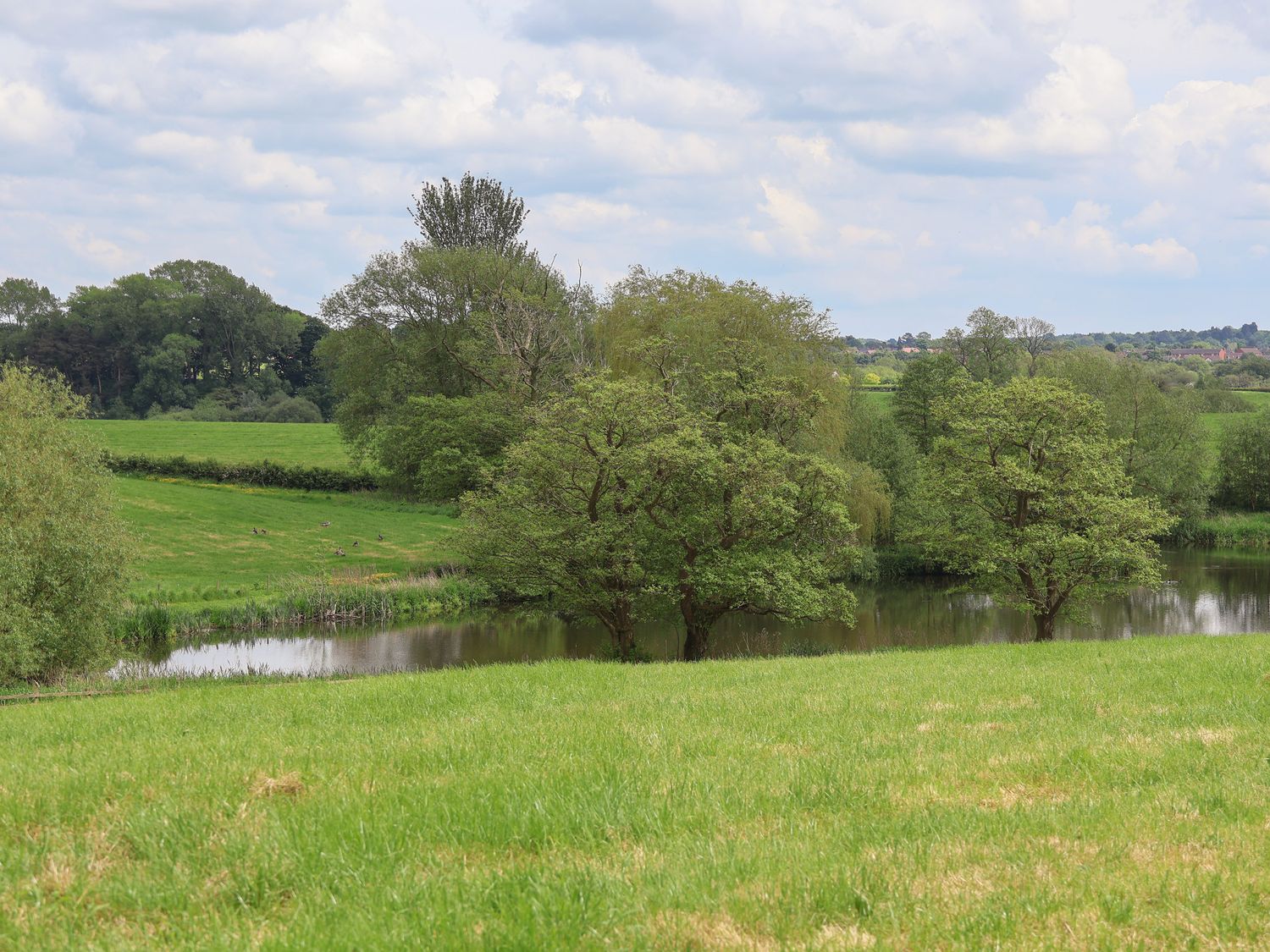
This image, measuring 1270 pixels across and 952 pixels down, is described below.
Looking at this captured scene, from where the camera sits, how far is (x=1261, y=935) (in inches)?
208

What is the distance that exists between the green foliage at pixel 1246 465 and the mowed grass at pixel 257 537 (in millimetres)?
62069

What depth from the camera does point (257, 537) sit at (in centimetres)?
5684

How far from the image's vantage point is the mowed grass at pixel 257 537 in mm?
47688

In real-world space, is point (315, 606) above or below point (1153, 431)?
→ below

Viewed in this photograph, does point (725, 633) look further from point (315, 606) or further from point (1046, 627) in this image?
point (315, 606)

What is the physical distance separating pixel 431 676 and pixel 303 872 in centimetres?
1087

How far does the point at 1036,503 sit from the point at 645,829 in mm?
28208

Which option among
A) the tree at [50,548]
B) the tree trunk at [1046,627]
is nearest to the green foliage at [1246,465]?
the tree trunk at [1046,627]

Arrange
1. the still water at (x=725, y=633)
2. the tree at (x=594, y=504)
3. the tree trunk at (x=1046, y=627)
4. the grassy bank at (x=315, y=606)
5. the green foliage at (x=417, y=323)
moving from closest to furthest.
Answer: the tree at (x=594, y=504) < the tree trunk at (x=1046, y=627) < the still water at (x=725, y=633) < the grassy bank at (x=315, y=606) < the green foliage at (x=417, y=323)

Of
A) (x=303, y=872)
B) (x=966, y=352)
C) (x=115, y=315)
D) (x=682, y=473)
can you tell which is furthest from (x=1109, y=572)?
(x=115, y=315)

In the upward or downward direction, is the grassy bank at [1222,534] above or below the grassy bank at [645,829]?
below

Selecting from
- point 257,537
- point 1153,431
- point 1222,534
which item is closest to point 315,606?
point 257,537

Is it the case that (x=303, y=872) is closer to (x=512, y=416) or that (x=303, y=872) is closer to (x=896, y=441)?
(x=512, y=416)

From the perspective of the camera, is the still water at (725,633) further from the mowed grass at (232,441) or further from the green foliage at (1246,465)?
the mowed grass at (232,441)
